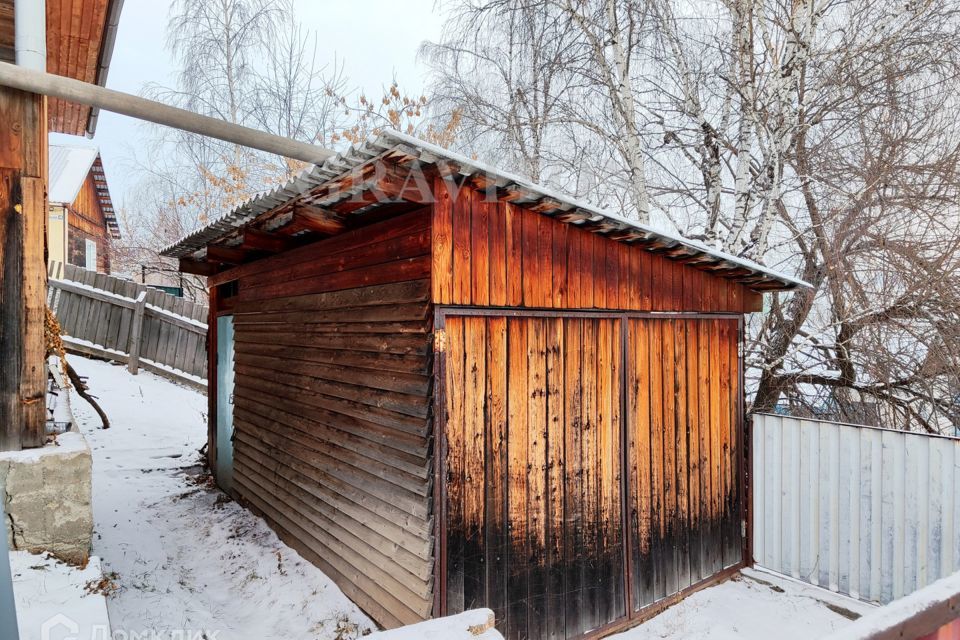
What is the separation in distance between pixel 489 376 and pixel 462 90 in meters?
7.32

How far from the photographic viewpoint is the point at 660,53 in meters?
7.54

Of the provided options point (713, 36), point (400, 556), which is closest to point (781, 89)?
point (713, 36)

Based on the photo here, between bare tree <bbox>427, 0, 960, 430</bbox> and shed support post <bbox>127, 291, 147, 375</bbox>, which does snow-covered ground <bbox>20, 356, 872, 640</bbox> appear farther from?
shed support post <bbox>127, 291, 147, 375</bbox>

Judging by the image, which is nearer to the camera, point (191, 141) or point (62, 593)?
point (62, 593)

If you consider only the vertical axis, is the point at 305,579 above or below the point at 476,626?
below

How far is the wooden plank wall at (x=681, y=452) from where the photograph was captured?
434 centimetres

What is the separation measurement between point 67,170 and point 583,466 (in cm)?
1629

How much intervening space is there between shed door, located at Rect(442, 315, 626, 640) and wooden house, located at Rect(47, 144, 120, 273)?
427 inches

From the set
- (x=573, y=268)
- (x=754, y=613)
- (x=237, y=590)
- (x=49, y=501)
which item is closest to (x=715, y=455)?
(x=754, y=613)

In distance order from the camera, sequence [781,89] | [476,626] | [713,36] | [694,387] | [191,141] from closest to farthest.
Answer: [476,626] → [694,387] → [781,89] → [713,36] → [191,141]

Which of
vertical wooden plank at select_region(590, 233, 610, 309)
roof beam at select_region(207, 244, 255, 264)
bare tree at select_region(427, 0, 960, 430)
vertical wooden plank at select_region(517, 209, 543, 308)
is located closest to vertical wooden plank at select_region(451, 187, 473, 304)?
vertical wooden plank at select_region(517, 209, 543, 308)

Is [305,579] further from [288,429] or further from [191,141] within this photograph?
[191,141]

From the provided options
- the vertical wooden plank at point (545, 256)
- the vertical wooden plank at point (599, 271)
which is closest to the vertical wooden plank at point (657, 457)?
the vertical wooden plank at point (599, 271)

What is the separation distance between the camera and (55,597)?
255 cm
